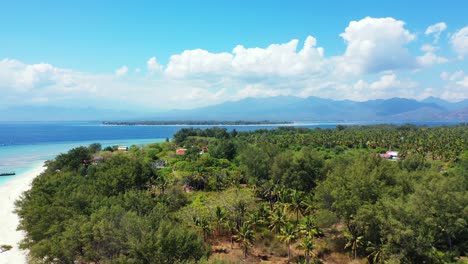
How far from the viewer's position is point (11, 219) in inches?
1748

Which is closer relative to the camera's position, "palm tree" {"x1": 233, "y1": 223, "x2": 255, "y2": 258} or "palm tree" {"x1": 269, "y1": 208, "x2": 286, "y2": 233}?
"palm tree" {"x1": 233, "y1": 223, "x2": 255, "y2": 258}

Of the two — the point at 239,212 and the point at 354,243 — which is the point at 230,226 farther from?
the point at 354,243

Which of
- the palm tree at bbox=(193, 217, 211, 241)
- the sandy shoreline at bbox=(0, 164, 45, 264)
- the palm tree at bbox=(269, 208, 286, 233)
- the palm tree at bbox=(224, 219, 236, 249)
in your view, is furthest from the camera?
the palm tree at bbox=(269, 208, 286, 233)

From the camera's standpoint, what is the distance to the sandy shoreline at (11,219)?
3177cm

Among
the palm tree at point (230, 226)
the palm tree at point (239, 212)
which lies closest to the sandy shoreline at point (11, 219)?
the palm tree at point (230, 226)

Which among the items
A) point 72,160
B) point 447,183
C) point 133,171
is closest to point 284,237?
point 447,183

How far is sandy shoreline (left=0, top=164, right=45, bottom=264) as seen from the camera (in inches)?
1251

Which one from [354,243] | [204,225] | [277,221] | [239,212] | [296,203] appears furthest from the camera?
[296,203]

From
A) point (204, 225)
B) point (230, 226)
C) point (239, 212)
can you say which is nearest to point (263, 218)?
point (239, 212)

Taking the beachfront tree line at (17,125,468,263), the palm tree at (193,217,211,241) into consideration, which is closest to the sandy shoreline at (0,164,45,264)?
the beachfront tree line at (17,125,468,263)

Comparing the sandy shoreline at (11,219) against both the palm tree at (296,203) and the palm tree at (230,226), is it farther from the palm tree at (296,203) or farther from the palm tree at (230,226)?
the palm tree at (296,203)

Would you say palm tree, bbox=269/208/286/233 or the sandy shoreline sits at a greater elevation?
palm tree, bbox=269/208/286/233

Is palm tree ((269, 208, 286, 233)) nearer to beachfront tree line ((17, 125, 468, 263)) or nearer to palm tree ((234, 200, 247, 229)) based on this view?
beachfront tree line ((17, 125, 468, 263))

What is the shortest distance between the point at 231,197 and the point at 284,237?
35.5ft
